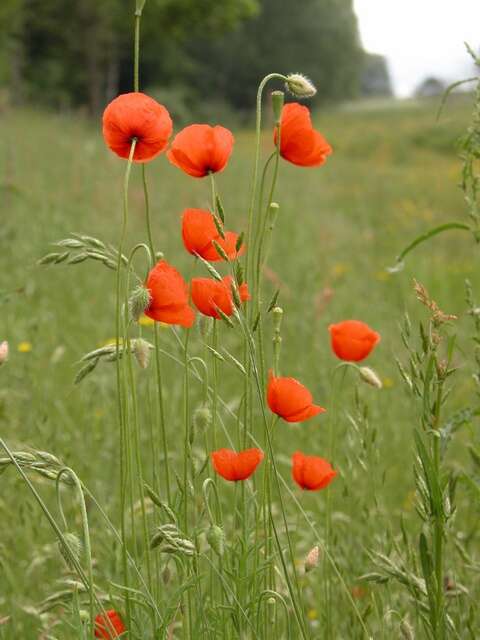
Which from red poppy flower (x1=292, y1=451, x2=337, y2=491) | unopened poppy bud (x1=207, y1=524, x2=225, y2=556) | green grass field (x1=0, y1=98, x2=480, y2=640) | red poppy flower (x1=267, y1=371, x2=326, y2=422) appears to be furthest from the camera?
green grass field (x1=0, y1=98, x2=480, y2=640)

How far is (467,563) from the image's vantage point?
1.38m

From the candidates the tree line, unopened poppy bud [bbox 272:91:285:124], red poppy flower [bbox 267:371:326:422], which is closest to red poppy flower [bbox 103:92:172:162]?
unopened poppy bud [bbox 272:91:285:124]

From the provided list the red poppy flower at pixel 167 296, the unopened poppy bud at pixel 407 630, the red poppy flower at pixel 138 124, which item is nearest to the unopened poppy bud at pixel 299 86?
the red poppy flower at pixel 138 124

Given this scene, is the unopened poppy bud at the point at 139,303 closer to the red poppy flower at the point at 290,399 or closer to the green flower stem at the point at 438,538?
the red poppy flower at the point at 290,399

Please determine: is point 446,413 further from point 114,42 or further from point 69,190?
point 114,42

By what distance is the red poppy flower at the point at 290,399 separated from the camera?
45.8 inches

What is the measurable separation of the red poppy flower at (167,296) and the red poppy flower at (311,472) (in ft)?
1.04

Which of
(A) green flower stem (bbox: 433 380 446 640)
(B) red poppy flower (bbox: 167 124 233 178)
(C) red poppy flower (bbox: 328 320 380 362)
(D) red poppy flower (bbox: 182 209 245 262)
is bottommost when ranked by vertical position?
(A) green flower stem (bbox: 433 380 446 640)

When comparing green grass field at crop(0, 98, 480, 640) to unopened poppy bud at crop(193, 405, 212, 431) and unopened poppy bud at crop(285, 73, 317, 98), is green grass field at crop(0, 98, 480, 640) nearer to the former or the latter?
unopened poppy bud at crop(193, 405, 212, 431)

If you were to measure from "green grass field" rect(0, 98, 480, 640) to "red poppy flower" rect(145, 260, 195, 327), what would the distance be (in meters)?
0.20

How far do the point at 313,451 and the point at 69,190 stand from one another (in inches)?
170

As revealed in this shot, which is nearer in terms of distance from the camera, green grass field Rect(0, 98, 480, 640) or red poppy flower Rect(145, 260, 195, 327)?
red poppy flower Rect(145, 260, 195, 327)

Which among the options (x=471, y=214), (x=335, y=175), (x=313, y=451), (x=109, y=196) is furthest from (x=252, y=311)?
(x=335, y=175)

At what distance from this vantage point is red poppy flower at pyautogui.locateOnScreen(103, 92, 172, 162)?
1138mm
